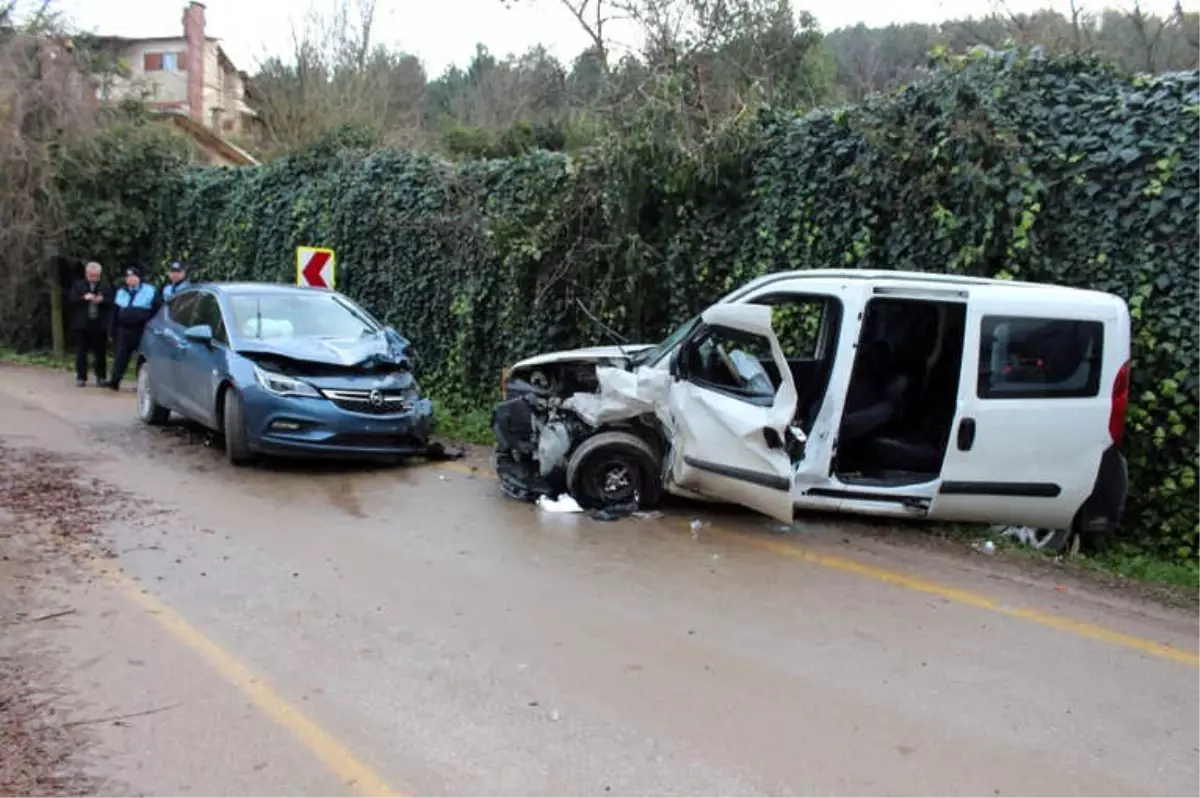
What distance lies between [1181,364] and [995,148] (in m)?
2.07

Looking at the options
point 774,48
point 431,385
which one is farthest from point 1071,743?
point 774,48

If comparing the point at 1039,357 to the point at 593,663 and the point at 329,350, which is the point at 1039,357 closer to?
the point at 593,663

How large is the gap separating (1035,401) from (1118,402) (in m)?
0.50

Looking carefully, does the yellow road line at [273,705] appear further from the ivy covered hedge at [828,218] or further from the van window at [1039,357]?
the ivy covered hedge at [828,218]

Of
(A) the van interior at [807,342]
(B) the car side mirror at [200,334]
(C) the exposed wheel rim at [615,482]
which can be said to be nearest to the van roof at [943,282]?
(A) the van interior at [807,342]

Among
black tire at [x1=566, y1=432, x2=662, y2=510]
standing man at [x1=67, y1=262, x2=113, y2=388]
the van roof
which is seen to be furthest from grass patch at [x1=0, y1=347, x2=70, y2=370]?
the van roof

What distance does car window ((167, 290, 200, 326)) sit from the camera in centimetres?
1083

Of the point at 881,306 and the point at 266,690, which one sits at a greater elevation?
the point at 881,306

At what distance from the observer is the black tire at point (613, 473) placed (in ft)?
24.6

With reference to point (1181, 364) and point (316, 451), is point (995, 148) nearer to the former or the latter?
point (1181, 364)

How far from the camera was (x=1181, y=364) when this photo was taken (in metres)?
6.95

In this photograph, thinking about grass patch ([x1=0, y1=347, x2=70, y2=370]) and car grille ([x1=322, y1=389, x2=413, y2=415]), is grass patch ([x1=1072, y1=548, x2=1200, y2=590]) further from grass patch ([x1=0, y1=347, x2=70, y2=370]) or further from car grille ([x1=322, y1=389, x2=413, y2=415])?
grass patch ([x1=0, y1=347, x2=70, y2=370])

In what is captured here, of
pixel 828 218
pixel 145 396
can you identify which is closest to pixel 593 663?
pixel 828 218

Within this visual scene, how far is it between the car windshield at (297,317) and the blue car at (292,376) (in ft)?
0.04
